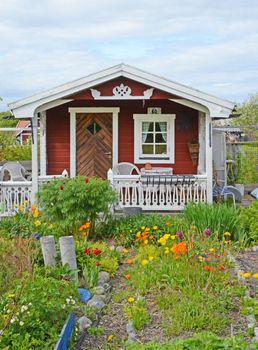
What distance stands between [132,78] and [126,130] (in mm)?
2659

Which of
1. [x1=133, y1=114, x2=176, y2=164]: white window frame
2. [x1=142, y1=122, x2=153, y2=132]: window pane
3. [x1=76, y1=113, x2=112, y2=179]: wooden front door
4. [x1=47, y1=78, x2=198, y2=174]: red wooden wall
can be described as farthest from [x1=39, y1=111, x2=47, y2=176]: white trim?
[x1=142, y1=122, x2=153, y2=132]: window pane

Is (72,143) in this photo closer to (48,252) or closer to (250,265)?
(250,265)

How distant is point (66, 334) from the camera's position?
500cm

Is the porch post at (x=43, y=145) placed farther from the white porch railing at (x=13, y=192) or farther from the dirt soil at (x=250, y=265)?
the dirt soil at (x=250, y=265)

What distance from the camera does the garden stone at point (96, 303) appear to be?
21.5ft

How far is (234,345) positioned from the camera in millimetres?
4637

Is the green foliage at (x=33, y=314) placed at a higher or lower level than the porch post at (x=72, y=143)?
lower

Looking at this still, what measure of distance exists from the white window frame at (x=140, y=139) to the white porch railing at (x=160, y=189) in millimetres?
2294

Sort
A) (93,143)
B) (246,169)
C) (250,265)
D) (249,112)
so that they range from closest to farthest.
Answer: (250,265) → (93,143) → (246,169) → (249,112)

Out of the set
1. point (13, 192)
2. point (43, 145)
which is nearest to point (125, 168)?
point (43, 145)

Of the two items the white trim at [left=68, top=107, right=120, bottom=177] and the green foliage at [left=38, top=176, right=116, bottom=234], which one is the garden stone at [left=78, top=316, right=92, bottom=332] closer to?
the green foliage at [left=38, top=176, right=116, bottom=234]

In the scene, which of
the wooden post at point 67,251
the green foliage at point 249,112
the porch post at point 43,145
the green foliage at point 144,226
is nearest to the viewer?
the wooden post at point 67,251

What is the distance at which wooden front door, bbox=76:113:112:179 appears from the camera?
15188mm

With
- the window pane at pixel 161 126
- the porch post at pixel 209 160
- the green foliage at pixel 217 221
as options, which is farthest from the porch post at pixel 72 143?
the green foliage at pixel 217 221
